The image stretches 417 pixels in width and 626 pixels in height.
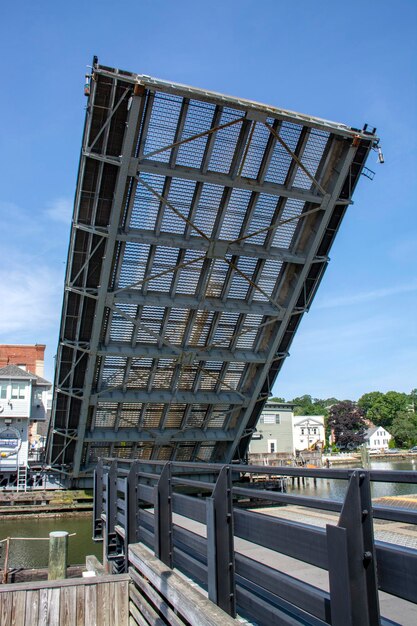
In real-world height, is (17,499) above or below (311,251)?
Answer: below

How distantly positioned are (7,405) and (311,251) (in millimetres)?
17202

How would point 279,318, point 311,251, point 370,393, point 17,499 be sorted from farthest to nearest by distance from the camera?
1. point 370,393
2. point 17,499
3. point 279,318
4. point 311,251

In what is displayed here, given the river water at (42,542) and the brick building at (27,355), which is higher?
the brick building at (27,355)

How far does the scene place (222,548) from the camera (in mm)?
2791

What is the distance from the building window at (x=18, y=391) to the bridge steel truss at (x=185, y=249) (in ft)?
28.7

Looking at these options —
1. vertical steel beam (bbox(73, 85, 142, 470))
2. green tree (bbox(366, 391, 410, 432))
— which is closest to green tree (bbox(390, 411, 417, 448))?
green tree (bbox(366, 391, 410, 432))

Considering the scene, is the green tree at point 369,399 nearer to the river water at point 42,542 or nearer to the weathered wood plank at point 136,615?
the river water at point 42,542

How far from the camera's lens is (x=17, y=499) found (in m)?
20.6

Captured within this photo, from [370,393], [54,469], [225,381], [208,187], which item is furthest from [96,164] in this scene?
[370,393]

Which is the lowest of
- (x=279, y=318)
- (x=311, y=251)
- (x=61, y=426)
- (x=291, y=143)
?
(x=61, y=426)

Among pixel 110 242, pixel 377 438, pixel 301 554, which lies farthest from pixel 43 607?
pixel 377 438

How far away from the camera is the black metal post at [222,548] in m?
2.77

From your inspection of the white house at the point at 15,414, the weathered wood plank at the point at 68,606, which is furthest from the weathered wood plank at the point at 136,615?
the white house at the point at 15,414

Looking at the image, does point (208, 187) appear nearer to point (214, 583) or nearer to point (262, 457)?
point (214, 583)
